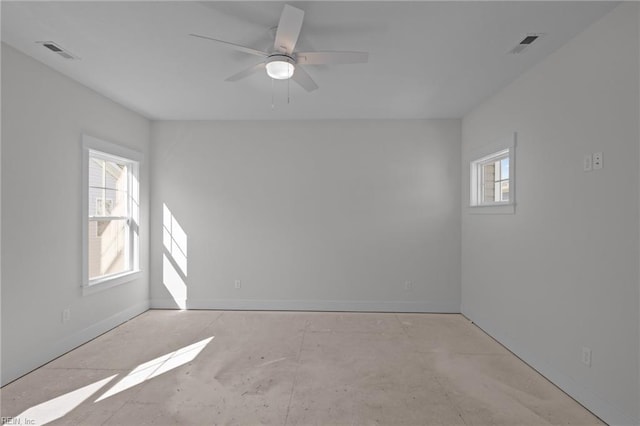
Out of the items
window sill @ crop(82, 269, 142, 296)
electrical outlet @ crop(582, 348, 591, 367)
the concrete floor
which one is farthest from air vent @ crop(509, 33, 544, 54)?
window sill @ crop(82, 269, 142, 296)

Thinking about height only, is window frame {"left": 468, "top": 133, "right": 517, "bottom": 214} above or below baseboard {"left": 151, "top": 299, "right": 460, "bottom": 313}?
above

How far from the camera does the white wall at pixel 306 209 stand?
179 inches

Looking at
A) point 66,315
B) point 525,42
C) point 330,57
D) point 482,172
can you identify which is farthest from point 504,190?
point 66,315

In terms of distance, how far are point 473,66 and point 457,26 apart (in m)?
0.75

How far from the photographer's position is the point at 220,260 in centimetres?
462

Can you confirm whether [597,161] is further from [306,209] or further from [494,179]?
[306,209]

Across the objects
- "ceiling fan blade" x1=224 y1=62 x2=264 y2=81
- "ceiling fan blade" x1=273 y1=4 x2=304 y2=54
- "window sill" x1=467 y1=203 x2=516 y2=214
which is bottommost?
"window sill" x1=467 y1=203 x2=516 y2=214

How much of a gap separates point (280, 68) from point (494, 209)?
2.71 meters

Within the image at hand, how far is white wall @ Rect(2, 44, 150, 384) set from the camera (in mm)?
2578

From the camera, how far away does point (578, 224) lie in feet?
7.88

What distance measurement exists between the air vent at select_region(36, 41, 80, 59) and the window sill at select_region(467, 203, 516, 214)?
13.8ft

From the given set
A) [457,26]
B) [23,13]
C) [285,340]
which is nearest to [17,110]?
[23,13]

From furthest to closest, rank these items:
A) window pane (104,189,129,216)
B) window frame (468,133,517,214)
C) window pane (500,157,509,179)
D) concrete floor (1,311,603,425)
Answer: window pane (104,189,129,216) → window pane (500,157,509,179) → window frame (468,133,517,214) → concrete floor (1,311,603,425)

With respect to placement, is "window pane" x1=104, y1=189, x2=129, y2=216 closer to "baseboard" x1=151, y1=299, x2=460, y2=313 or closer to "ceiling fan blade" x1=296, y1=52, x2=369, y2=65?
"baseboard" x1=151, y1=299, x2=460, y2=313
